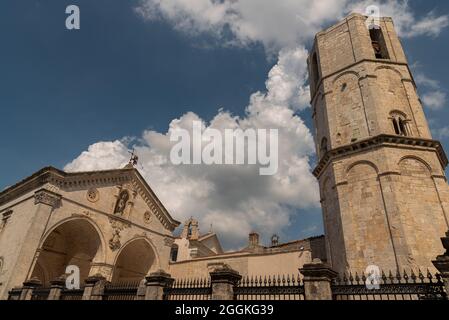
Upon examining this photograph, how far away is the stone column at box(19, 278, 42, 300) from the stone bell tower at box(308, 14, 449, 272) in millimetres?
15047

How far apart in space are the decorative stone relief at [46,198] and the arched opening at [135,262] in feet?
24.1

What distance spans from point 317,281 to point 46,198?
51.9ft

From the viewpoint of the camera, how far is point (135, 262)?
941 inches

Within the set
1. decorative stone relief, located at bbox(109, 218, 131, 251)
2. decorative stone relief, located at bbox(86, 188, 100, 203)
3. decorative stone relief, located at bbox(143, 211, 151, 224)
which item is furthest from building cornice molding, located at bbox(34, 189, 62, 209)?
decorative stone relief, located at bbox(143, 211, 151, 224)

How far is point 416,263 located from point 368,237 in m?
2.05

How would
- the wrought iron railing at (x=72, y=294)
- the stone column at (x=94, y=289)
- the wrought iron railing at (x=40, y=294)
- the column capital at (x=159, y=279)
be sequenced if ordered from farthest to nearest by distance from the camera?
the wrought iron railing at (x=40, y=294), the wrought iron railing at (x=72, y=294), the stone column at (x=94, y=289), the column capital at (x=159, y=279)

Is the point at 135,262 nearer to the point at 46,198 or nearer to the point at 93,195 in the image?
the point at 93,195

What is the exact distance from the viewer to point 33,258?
1552cm

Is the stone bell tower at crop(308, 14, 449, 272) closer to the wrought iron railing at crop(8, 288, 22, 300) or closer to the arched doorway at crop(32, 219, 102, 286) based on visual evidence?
the arched doorway at crop(32, 219, 102, 286)

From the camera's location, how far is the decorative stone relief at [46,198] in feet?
54.3

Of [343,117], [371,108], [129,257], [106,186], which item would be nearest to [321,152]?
[343,117]

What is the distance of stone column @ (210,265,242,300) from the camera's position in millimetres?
8547

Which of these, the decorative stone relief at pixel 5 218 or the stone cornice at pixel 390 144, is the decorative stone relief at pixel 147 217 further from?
the stone cornice at pixel 390 144

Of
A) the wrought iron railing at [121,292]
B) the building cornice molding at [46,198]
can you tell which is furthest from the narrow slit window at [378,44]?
the building cornice molding at [46,198]
